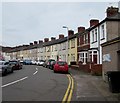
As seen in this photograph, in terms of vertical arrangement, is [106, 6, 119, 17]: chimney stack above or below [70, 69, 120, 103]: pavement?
above

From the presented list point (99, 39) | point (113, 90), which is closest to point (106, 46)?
point (113, 90)

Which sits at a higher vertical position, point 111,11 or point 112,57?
point 111,11

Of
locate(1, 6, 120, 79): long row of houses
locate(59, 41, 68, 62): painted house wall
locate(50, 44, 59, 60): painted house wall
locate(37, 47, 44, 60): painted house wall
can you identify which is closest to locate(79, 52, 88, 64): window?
locate(1, 6, 120, 79): long row of houses

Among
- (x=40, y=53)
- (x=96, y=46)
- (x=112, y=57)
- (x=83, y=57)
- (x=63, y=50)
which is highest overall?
(x=40, y=53)

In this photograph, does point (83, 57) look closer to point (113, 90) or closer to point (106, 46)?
point (106, 46)

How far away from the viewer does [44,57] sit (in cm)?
8481

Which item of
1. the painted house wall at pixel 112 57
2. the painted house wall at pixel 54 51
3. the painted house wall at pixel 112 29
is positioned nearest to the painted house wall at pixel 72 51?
the painted house wall at pixel 54 51

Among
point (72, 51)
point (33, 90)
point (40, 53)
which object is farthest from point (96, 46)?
point (40, 53)

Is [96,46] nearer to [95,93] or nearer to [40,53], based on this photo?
[95,93]

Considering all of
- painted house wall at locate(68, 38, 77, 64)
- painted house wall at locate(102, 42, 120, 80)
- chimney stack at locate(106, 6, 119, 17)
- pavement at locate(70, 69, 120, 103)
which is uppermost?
chimney stack at locate(106, 6, 119, 17)

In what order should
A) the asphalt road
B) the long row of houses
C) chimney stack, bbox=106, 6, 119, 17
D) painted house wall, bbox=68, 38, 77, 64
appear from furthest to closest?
painted house wall, bbox=68, 38, 77, 64 → chimney stack, bbox=106, 6, 119, 17 → the long row of houses → the asphalt road

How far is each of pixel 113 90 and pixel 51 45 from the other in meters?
62.7

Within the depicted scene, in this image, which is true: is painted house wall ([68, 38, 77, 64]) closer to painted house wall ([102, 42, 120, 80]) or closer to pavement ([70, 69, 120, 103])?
painted house wall ([102, 42, 120, 80])

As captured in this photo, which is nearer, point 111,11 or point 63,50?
point 111,11
